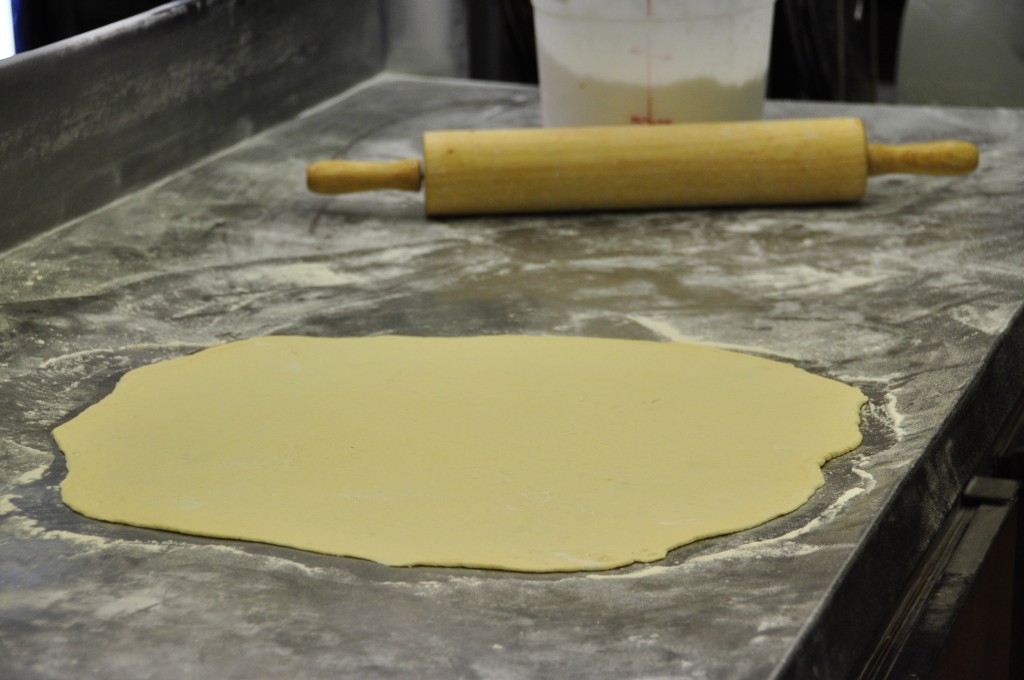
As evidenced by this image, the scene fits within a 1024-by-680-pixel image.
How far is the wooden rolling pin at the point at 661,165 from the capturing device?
1603 mm

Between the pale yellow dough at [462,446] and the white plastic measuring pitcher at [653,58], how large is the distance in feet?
2.06

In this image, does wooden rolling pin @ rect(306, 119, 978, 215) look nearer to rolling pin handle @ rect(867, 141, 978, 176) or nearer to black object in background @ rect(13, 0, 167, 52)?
rolling pin handle @ rect(867, 141, 978, 176)

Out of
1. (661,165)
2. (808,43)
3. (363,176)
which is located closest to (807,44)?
(808,43)

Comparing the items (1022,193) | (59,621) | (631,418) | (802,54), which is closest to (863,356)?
(631,418)

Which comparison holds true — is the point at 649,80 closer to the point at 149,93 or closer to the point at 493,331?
the point at 493,331

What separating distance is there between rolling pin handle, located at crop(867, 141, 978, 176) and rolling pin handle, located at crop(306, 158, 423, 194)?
0.61m

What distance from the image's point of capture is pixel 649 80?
1.74 m

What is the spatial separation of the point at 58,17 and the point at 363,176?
52 cm

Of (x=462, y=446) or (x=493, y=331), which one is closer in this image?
(x=462, y=446)

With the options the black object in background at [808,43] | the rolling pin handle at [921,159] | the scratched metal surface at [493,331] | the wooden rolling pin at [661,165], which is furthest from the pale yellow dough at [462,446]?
the black object in background at [808,43]

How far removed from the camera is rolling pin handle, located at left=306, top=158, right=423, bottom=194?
165cm

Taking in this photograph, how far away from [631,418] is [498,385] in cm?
14

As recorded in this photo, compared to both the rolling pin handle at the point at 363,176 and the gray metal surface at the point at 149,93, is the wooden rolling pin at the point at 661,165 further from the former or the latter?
the gray metal surface at the point at 149,93

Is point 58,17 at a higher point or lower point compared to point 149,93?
higher
